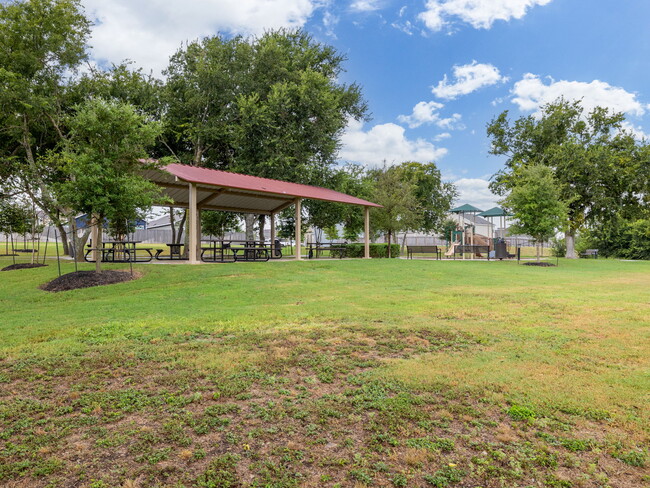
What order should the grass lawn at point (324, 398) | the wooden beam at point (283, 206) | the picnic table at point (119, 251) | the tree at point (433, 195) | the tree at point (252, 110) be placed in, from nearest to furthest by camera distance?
the grass lawn at point (324, 398)
the picnic table at point (119, 251)
the wooden beam at point (283, 206)
the tree at point (252, 110)
the tree at point (433, 195)

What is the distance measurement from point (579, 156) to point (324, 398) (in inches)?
1178

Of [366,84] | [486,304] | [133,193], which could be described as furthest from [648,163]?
[133,193]

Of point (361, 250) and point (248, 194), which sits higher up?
point (248, 194)

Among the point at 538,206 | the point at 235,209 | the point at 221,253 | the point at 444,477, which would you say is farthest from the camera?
the point at 538,206

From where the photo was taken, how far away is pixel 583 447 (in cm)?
243

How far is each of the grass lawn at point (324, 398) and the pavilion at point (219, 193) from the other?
7.55 m

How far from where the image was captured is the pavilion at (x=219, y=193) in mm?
13805

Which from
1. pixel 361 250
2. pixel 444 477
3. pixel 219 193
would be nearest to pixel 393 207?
pixel 361 250

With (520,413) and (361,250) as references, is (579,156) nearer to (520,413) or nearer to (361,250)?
(361,250)

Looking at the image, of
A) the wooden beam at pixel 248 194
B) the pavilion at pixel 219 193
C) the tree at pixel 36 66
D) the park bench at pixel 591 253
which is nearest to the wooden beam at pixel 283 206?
the pavilion at pixel 219 193

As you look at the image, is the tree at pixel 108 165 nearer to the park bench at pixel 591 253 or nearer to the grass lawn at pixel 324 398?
the grass lawn at pixel 324 398

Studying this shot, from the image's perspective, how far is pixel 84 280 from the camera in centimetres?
992

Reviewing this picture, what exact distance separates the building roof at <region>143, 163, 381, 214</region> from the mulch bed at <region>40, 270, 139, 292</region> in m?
3.56

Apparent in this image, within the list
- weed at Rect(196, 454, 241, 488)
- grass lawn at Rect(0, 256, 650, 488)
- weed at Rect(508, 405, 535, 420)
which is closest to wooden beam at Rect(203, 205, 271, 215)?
grass lawn at Rect(0, 256, 650, 488)
